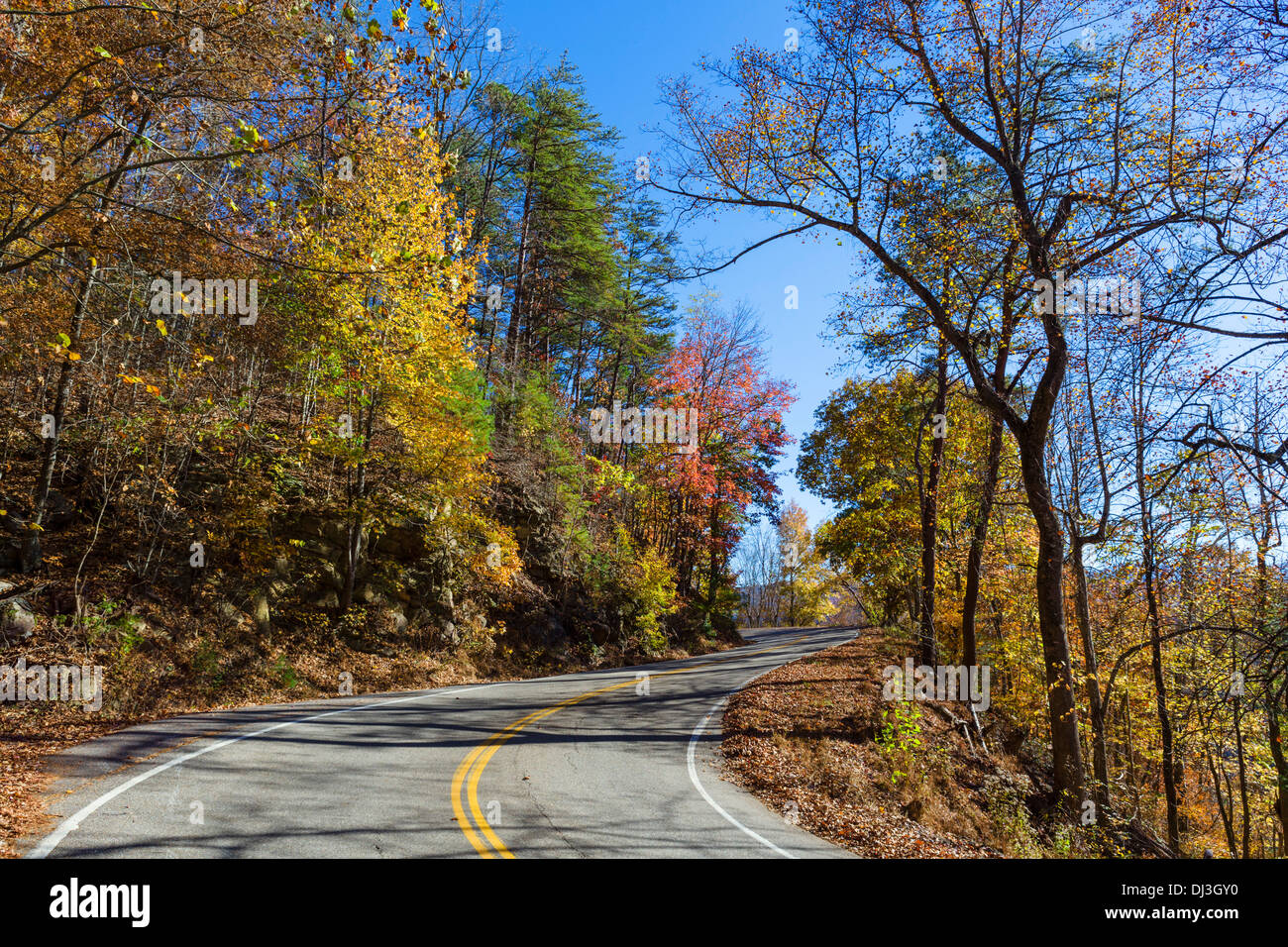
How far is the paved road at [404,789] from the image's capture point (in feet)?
17.6

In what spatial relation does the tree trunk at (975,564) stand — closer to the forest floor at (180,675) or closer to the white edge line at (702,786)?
the white edge line at (702,786)

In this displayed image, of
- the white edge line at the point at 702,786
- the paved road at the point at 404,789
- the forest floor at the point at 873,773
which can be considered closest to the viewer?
the paved road at the point at 404,789

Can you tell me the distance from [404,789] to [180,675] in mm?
7619

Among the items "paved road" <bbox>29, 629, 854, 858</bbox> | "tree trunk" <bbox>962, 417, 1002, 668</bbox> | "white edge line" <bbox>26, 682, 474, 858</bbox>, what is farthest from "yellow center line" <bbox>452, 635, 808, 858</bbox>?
"tree trunk" <bbox>962, 417, 1002, 668</bbox>

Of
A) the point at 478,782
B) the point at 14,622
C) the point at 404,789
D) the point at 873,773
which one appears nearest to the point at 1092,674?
the point at 873,773

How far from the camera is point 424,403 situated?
1515 centimetres

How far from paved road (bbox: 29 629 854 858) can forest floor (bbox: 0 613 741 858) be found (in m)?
0.37

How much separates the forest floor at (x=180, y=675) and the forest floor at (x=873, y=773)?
7.92 m

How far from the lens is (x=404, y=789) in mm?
6961

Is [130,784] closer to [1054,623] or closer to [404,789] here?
[404,789]

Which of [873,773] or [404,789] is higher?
[404,789]

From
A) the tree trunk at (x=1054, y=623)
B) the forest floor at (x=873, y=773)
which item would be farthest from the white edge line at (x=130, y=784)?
the tree trunk at (x=1054, y=623)

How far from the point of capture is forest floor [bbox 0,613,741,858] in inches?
291
